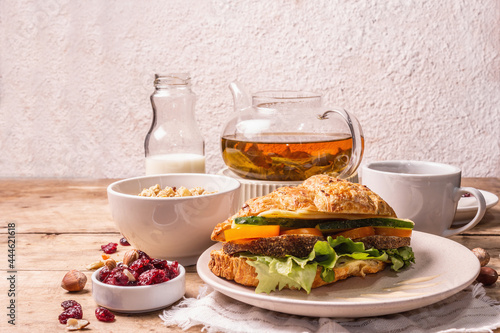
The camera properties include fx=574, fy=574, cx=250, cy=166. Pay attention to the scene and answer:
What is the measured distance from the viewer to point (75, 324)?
Answer: 867 millimetres

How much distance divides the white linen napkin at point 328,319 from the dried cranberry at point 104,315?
8 centimetres

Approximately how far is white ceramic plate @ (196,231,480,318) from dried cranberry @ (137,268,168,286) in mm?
65

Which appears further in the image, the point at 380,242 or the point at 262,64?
the point at 262,64

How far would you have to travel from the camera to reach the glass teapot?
1414 millimetres

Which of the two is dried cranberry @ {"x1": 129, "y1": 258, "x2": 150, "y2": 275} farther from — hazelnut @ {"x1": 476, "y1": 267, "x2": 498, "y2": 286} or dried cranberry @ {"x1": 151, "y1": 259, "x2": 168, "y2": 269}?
hazelnut @ {"x1": 476, "y1": 267, "x2": 498, "y2": 286}

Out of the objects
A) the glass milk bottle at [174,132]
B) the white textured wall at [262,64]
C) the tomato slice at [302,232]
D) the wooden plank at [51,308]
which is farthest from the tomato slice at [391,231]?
the white textured wall at [262,64]

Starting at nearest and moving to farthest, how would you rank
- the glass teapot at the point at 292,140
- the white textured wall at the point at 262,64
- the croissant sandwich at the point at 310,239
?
1. the croissant sandwich at the point at 310,239
2. the glass teapot at the point at 292,140
3. the white textured wall at the point at 262,64

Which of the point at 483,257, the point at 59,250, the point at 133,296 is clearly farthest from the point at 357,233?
the point at 59,250

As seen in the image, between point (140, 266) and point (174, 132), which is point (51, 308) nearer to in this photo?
point (140, 266)

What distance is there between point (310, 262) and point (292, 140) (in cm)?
50

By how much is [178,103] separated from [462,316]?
1.01m

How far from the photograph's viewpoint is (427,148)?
8.18 ft

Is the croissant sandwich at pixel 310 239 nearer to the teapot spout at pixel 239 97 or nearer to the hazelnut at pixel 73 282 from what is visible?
the hazelnut at pixel 73 282

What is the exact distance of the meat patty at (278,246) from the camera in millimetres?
987
